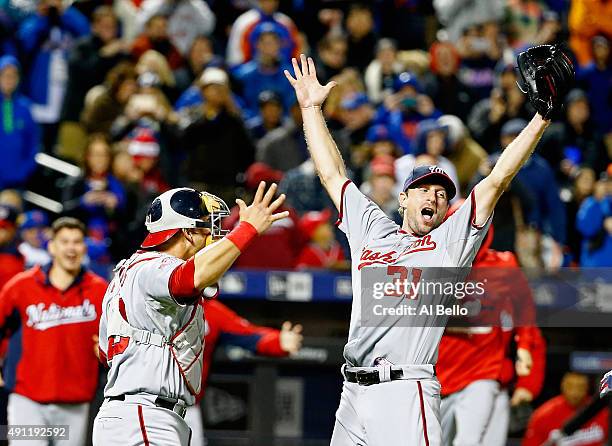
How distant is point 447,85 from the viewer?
41.4 ft

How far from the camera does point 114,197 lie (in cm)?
1068

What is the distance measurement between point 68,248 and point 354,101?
13.9 feet

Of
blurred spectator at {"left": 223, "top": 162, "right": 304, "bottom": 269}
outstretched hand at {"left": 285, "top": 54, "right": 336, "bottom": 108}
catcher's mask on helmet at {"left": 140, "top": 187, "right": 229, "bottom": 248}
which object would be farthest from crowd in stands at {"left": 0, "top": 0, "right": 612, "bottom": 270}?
catcher's mask on helmet at {"left": 140, "top": 187, "right": 229, "bottom": 248}

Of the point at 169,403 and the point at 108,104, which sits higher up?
the point at 108,104

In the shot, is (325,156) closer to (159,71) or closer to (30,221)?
(30,221)

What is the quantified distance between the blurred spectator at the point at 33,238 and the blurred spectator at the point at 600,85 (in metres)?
5.16

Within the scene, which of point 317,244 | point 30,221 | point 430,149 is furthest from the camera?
point 430,149

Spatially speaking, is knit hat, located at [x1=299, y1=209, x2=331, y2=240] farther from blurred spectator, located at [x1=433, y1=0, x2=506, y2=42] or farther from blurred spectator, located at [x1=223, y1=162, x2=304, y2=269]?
blurred spectator, located at [x1=433, y1=0, x2=506, y2=42]

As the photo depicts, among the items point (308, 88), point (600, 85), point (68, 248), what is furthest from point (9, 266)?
point (600, 85)

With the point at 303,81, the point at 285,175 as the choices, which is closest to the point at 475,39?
the point at 285,175

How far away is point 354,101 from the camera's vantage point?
39.2ft

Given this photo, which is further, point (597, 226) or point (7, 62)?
point (7, 62)

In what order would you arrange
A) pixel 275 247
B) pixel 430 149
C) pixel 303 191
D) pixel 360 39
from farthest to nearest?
pixel 360 39, pixel 430 149, pixel 303 191, pixel 275 247

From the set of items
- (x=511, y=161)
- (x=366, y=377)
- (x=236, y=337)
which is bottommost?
(x=366, y=377)
